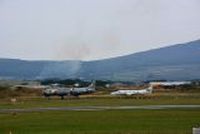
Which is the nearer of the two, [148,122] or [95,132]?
[95,132]

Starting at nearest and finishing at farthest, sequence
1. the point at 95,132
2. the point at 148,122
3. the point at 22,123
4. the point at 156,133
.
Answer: the point at 156,133 < the point at 95,132 < the point at 148,122 < the point at 22,123

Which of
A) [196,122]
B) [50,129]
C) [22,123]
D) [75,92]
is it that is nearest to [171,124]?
[196,122]

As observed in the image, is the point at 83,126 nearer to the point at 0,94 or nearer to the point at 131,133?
the point at 131,133

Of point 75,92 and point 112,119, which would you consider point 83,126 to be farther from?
point 75,92

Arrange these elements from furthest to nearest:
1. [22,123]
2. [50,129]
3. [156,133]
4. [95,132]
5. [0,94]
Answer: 1. [0,94]
2. [22,123]
3. [50,129]
4. [95,132]
5. [156,133]

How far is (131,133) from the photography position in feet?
126

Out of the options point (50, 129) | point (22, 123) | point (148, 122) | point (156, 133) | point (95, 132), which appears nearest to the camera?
point (156, 133)

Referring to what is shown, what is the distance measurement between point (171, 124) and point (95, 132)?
744 centimetres

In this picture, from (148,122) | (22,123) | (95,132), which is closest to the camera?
(95,132)

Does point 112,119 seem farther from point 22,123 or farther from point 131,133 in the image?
point 131,133

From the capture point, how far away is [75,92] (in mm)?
145500

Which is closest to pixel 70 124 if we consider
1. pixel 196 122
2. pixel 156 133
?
pixel 196 122

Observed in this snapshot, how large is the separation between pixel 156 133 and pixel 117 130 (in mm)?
4520

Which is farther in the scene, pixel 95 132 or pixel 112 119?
pixel 112 119
